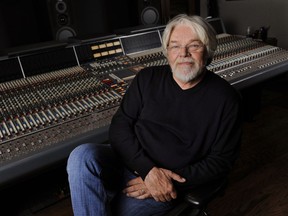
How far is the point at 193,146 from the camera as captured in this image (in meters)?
1.29

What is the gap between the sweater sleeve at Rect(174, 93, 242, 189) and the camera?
3.97 feet

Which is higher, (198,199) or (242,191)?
(198,199)

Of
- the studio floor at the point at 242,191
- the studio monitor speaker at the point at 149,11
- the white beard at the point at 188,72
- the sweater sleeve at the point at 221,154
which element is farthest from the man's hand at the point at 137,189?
the studio monitor speaker at the point at 149,11

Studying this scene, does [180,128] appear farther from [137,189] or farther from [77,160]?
[77,160]

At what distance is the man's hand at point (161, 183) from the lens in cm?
121

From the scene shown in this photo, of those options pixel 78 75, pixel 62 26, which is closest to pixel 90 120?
pixel 78 75

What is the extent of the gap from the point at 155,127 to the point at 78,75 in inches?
27.3

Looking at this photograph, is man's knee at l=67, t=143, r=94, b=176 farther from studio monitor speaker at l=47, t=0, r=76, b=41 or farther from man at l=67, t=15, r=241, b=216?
studio monitor speaker at l=47, t=0, r=76, b=41

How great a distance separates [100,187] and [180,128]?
42cm

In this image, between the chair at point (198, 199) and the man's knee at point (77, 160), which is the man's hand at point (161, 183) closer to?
the chair at point (198, 199)

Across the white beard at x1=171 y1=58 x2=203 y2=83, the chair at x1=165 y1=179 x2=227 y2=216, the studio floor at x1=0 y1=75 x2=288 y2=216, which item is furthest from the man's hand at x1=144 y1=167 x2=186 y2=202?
the studio floor at x1=0 y1=75 x2=288 y2=216

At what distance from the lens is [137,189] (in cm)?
131

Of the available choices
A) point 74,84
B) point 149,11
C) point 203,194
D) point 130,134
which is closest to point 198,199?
point 203,194

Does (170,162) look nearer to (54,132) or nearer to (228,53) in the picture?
(54,132)
